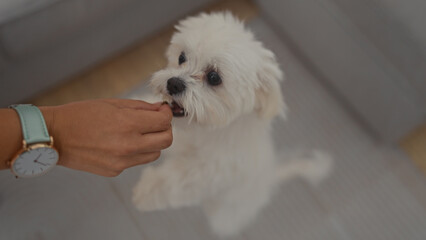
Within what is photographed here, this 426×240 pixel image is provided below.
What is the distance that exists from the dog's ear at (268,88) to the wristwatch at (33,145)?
44 centimetres

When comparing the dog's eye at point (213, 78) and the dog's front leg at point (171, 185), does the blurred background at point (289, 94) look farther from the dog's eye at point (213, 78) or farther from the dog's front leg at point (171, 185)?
the dog's eye at point (213, 78)

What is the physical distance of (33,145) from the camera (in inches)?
26.0

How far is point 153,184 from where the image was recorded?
1.00 m

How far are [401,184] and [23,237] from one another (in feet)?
3.53

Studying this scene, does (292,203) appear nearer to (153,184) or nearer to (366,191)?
(366,191)

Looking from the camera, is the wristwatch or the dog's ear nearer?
the wristwatch

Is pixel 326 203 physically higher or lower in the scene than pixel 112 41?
lower

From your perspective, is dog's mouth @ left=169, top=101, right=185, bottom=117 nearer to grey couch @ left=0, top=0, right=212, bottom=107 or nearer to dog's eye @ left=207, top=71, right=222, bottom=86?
dog's eye @ left=207, top=71, right=222, bottom=86

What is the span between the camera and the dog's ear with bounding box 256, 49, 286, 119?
0.87 meters

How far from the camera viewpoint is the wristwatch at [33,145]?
0.66 meters

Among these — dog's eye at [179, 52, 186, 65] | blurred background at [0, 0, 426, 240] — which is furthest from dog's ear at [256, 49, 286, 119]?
blurred background at [0, 0, 426, 240]

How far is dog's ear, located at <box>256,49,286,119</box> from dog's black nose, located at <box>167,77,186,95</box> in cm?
17

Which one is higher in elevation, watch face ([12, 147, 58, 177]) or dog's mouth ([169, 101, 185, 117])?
watch face ([12, 147, 58, 177])

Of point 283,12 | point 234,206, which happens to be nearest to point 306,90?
point 283,12
